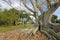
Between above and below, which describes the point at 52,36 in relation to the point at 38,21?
below

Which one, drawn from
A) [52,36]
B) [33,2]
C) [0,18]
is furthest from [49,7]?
[0,18]

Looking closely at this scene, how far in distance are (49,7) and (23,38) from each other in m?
2.29

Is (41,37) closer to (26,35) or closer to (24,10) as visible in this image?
(26,35)

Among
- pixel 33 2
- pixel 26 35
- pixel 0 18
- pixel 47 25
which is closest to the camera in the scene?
pixel 33 2

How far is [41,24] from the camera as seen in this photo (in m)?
9.29

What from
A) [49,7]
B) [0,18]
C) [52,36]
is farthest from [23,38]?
[0,18]

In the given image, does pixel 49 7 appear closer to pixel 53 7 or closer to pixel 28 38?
pixel 53 7

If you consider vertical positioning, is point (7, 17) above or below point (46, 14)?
below

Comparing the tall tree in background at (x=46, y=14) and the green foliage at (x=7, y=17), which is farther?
the green foliage at (x=7, y=17)

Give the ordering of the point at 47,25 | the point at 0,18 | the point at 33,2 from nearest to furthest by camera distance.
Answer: the point at 33,2 → the point at 47,25 → the point at 0,18

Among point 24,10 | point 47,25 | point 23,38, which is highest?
point 24,10

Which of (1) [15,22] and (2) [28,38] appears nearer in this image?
(2) [28,38]

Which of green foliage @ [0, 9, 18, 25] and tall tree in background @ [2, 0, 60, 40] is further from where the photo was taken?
green foliage @ [0, 9, 18, 25]

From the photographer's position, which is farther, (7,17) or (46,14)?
(7,17)
